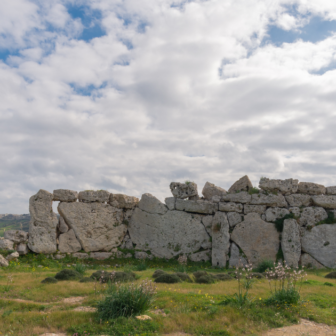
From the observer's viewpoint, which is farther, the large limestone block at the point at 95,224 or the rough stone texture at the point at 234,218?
the large limestone block at the point at 95,224

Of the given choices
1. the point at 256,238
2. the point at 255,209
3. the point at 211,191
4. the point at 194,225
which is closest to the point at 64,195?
the point at 194,225

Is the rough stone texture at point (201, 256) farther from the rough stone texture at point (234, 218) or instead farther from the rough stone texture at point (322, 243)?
the rough stone texture at point (322, 243)

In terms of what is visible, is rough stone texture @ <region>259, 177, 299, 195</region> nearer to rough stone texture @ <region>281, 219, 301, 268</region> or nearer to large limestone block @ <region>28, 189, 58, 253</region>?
rough stone texture @ <region>281, 219, 301, 268</region>

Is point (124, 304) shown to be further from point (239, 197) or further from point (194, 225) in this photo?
point (239, 197)

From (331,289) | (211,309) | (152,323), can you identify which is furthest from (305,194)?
(152,323)

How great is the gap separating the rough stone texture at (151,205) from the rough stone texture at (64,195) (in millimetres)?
4857

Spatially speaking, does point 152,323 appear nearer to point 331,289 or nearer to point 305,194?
point 331,289

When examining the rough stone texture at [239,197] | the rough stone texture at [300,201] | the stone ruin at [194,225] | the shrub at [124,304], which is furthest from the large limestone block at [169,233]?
the shrub at [124,304]

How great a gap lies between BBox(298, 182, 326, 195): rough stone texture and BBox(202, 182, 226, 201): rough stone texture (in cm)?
521

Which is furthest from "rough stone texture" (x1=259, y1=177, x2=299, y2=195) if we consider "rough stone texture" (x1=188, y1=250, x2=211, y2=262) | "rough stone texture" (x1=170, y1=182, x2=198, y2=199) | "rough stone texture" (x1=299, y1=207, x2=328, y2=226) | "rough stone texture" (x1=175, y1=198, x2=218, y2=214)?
"rough stone texture" (x1=188, y1=250, x2=211, y2=262)

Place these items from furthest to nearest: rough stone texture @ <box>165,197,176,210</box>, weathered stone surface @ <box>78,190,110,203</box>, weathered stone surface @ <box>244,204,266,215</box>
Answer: rough stone texture @ <box>165,197,176,210</box> < weathered stone surface @ <box>78,190,110,203</box> < weathered stone surface @ <box>244,204,266,215</box>

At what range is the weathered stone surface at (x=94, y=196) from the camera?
2075cm

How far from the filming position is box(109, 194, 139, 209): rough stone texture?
70.4 ft

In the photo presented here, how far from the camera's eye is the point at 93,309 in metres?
8.02
